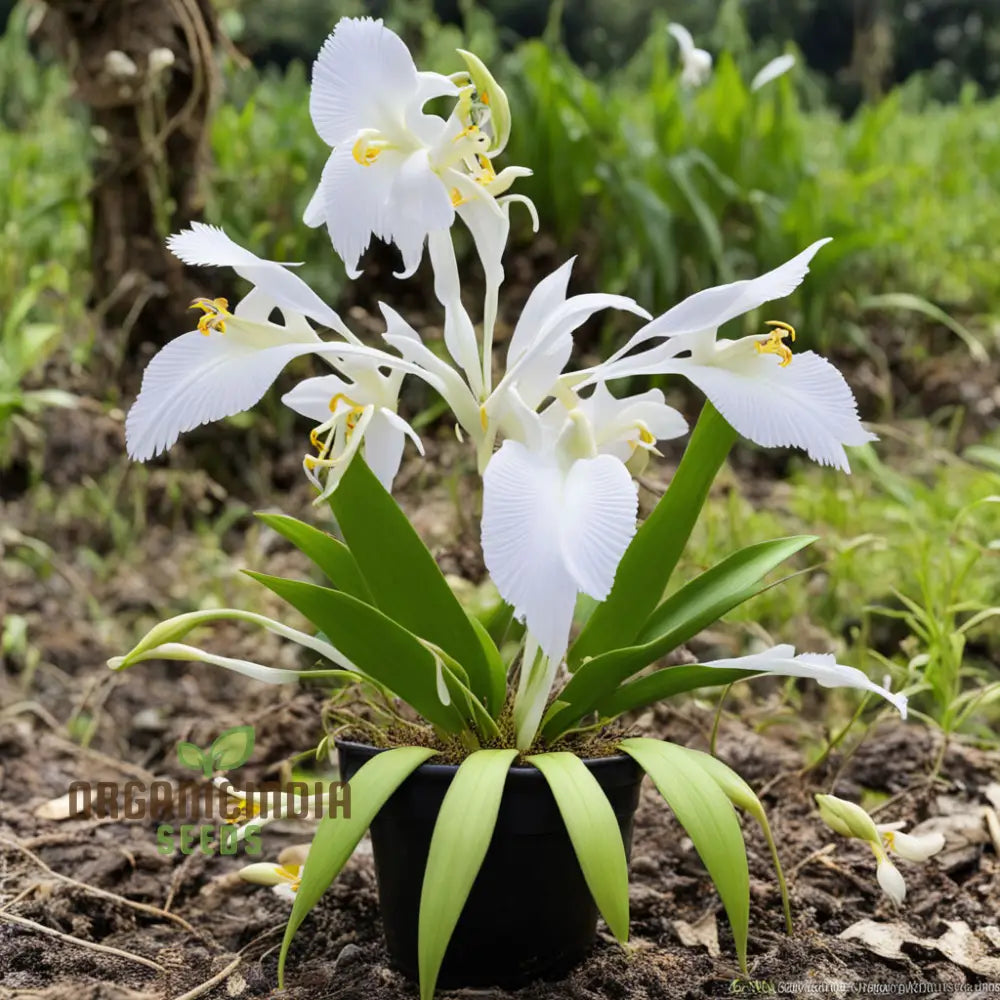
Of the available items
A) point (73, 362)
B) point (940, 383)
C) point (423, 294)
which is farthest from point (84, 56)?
point (940, 383)

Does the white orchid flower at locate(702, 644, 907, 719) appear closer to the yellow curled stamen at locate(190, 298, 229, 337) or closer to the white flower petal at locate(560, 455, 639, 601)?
the white flower petal at locate(560, 455, 639, 601)

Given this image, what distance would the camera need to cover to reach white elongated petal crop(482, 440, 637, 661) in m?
0.96

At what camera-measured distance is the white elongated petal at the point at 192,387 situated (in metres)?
1.11

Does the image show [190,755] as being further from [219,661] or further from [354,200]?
[354,200]

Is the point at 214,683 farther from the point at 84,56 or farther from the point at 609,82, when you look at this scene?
the point at 609,82

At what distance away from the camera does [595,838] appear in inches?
41.2

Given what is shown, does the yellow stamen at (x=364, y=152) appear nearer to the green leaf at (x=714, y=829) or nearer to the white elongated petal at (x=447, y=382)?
the white elongated petal at (x=447, y=382)

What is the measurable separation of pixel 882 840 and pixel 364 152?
0.90 m

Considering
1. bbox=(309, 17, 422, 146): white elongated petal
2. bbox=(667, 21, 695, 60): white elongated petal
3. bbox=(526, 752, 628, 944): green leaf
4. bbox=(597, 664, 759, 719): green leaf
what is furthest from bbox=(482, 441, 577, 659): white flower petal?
bbox=(667, 21, 695, 60): white elongated petal

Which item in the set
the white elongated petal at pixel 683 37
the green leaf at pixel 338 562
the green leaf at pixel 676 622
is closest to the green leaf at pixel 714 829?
the green leaf at pixel 676 622

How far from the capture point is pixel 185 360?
1134mm

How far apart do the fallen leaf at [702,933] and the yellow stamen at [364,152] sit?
0.91 meters

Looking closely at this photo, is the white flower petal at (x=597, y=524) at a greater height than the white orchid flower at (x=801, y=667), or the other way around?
the white flower petal at (x=597, y=524)

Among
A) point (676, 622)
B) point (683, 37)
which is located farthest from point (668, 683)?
point (683, 37)
